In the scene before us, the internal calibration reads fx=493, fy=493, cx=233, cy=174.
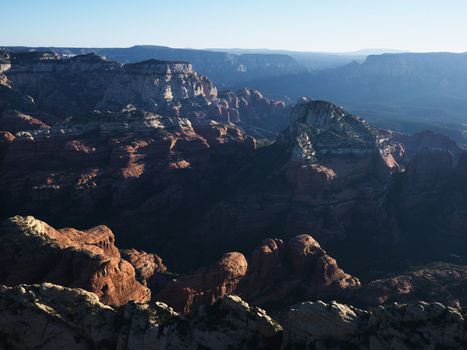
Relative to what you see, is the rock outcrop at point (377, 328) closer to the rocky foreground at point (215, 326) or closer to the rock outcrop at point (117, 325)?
the rocky foreground at point (215, 326)

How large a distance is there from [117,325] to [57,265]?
25.3 metres

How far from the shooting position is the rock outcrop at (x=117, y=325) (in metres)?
33.9

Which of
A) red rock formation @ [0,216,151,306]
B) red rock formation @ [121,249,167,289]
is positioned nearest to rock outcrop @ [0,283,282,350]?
red rock formation @ [0,216,151,306]

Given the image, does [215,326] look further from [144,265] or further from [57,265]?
[144,265]

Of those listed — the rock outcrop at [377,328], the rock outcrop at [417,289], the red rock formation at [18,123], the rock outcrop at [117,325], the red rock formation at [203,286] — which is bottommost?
the rock outcrop at [417,289]

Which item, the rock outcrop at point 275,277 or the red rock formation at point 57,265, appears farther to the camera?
the rock outcrop at point 275,277

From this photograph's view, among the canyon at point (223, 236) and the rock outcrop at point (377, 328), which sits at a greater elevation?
the rock outcrop at point (377, 328)

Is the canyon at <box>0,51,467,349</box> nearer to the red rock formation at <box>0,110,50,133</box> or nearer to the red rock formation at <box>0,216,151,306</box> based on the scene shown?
the red rock formation at <box>0,216,151,306</box>

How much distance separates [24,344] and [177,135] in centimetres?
8703

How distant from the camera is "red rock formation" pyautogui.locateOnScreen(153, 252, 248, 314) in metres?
59.3

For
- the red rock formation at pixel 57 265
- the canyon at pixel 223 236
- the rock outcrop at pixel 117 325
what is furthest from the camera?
the red rock formation at pixel 57 265

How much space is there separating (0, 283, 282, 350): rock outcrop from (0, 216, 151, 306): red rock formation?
18047 millimetres

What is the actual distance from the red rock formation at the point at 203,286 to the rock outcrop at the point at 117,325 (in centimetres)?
2341

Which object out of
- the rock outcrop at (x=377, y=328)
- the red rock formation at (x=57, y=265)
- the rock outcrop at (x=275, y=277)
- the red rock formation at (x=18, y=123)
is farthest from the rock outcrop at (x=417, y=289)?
the red rock formation at (x=18, y=123)
